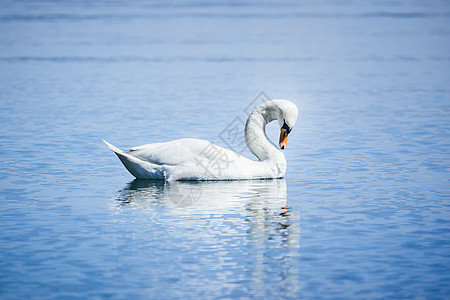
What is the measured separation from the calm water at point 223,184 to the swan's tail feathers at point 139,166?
0.18 meters

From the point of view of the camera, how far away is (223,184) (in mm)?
13234

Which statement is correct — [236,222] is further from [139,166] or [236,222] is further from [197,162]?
[139,166]

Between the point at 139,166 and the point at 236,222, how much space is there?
3.10 m

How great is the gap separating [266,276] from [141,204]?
11.7ft

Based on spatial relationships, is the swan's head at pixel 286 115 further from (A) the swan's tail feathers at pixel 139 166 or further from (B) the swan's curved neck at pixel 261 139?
(A) the swan's tail feathers at pixel 139 166

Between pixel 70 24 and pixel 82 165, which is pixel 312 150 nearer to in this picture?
pixel 82 165

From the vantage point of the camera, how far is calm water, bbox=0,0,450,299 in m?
8.68

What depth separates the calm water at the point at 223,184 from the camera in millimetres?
8680

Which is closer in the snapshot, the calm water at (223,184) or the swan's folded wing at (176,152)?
the calm water at (223,184)

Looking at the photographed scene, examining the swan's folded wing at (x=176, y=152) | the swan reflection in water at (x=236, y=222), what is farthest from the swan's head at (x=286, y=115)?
the swan's folded wing at (x=176, y=152)

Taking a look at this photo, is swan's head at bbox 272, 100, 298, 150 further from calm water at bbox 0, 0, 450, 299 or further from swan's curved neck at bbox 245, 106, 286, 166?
calm water at bbox 0, 0, 450, 299

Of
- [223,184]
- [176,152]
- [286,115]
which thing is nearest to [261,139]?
[286,115]

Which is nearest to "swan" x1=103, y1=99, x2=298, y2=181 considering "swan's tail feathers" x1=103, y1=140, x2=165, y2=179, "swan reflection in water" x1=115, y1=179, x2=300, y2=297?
"swan's tail feathers" x1=103, y1=140, x2=165, y2=179

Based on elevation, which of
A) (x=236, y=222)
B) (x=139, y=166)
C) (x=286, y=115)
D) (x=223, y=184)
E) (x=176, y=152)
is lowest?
(x=236, y=222)
